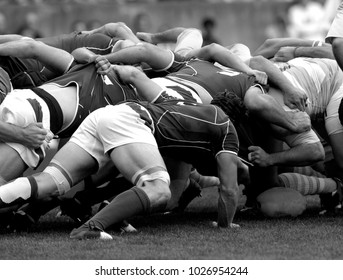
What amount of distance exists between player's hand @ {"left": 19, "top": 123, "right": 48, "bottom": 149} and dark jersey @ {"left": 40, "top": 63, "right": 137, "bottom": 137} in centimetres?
39

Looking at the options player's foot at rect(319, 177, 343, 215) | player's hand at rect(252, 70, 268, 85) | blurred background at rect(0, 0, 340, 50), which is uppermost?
player's hand at rect(252, 70, 268, 85)

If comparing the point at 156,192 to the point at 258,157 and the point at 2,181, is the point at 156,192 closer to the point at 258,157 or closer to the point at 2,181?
the point at 2,181

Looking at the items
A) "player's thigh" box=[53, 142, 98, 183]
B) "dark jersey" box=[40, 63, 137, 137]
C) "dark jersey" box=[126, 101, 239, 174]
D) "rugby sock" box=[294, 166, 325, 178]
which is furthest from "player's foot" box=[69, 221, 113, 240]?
"rugby sock" box=[294, 166, 325, 178]

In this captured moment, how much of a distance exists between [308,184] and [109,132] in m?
2.12

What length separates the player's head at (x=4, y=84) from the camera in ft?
19.6

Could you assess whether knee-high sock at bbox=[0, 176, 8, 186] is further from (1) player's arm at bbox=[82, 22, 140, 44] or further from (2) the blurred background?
(2) the blurred background

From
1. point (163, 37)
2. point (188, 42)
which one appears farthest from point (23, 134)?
point (163, 37)

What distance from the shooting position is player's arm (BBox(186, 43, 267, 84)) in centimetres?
643

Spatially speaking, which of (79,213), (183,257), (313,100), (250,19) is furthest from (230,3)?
(183,257)

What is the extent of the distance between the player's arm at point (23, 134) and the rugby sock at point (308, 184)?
213 centimetres

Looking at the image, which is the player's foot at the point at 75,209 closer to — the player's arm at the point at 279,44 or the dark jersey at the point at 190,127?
the dark jersey at the point at 190,127

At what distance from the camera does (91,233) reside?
5.19 m

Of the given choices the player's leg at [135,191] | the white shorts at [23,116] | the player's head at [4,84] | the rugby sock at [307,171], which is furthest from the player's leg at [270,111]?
the player's head at [4,84]

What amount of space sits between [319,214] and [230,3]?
1125 cm
